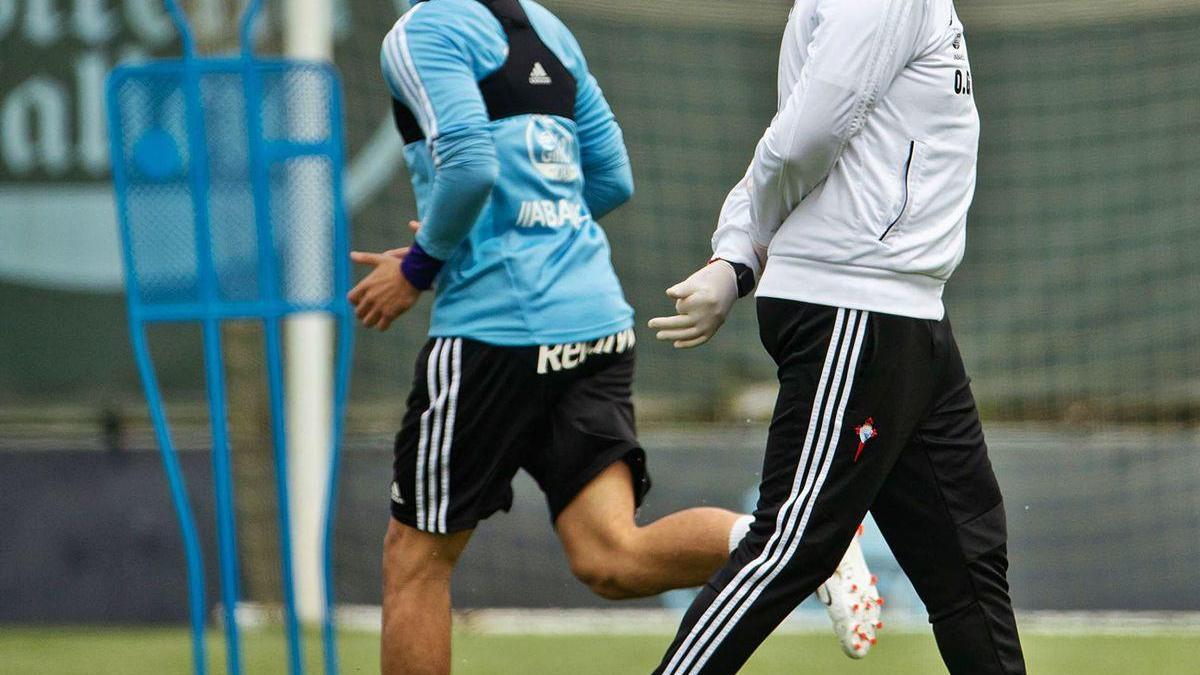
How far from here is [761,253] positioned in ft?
9.55

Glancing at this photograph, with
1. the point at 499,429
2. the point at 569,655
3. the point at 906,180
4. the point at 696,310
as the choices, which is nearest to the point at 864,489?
the point at 696,310

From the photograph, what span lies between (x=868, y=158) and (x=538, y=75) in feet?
3.05

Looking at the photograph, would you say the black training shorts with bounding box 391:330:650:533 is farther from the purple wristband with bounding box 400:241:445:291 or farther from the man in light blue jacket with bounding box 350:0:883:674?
the purple wristband with bounding box 400:241:445:291

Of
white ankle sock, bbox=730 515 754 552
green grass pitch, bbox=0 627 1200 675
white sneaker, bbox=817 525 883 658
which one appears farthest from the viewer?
green grass pitch, bbox=0 627 1200 675

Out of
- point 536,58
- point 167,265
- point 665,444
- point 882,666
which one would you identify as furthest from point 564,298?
point 665,444

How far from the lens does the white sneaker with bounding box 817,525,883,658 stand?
2.98 m

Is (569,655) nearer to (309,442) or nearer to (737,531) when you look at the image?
(309,442)

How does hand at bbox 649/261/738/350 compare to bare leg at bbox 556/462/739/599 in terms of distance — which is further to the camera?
bare leg at bbox 556/462/739/599

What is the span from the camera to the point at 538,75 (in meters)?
3.36

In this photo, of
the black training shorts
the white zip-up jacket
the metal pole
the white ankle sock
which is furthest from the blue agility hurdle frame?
the metal pole

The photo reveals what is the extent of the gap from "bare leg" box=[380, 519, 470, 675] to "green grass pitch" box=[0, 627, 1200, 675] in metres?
1.72

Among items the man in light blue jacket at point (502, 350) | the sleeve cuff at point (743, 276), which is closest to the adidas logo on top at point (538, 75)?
the man in light blue jacket at point (502, 350)

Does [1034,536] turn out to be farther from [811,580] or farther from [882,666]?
[811,580]

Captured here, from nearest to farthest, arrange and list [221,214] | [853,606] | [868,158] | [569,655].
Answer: [868,158] < [853,606] < [221,214] < [569,655]
